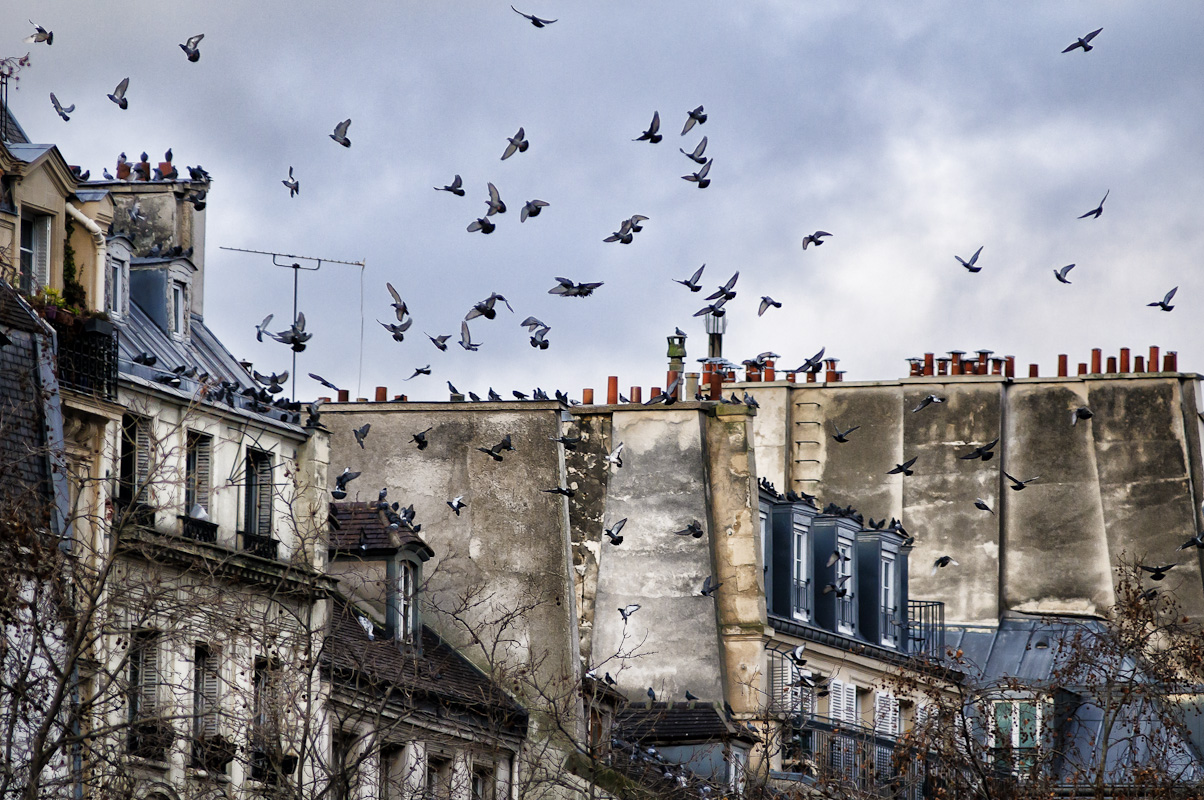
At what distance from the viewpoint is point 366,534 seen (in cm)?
3862

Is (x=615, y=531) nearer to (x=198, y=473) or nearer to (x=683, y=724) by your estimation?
Answer: (x=683, y=724)

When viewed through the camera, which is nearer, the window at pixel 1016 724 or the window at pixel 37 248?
the window at pixel 37 248

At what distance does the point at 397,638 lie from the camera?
38.2 meters

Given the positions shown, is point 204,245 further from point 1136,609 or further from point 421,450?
point 1136,609

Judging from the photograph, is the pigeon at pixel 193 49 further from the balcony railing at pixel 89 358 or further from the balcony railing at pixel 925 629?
the balcony railing at pixel 925 629

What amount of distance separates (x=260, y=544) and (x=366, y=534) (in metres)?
3.57

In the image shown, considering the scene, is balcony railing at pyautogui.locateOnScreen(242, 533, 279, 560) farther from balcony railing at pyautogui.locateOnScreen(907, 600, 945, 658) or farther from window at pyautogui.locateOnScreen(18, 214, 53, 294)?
balcony railing at pyautogui.locateOnScreen(907, 600, 945, 658)

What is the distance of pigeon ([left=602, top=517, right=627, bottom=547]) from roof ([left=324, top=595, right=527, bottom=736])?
3.03 m

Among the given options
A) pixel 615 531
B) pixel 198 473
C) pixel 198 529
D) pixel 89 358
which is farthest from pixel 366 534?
pixel 615 531

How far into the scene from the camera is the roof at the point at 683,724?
43.0m

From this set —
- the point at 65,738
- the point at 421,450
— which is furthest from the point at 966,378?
the point at 65,738

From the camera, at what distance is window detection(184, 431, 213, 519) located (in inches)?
1347

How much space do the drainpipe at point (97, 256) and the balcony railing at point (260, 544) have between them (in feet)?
11.4

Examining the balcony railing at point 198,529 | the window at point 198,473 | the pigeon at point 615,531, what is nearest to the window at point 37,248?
the window at point 198,473
